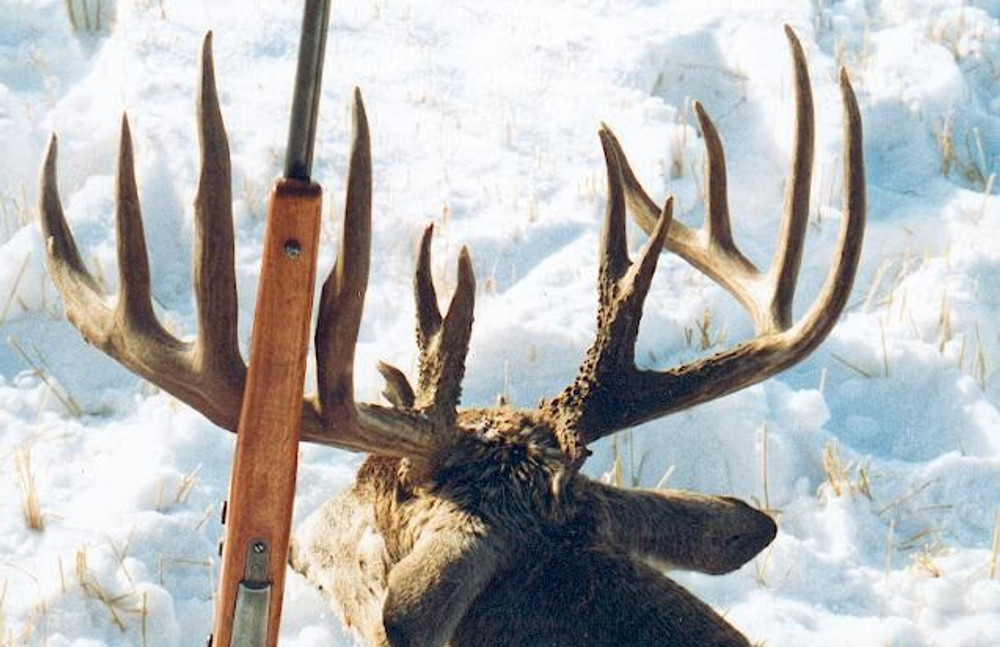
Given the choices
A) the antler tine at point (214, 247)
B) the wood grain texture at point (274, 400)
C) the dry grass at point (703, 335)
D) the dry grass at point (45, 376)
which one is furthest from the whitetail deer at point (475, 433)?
the dry grass at point (703, 335)

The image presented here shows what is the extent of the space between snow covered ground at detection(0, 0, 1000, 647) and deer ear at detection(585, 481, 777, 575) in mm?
807

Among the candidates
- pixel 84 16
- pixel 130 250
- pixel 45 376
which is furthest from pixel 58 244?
pixel 84 16

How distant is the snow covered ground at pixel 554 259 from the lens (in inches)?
206

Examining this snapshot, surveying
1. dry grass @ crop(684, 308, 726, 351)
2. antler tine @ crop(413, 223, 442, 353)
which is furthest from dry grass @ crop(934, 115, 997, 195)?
antler tine @ crop(413, 223, 442, 353)

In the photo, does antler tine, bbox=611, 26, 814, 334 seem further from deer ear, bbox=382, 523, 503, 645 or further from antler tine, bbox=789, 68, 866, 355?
deer ear, bbox=382, 523, 503, 645

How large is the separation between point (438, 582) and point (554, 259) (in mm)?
3214

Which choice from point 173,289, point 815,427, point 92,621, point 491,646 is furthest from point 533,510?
point 173,289

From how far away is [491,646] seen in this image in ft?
12.8

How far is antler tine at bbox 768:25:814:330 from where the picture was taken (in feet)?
15.3

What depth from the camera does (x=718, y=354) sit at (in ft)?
14.9

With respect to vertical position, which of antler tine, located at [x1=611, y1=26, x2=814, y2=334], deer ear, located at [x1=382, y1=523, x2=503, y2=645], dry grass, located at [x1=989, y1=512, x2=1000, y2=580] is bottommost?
dry grass, located at [x1=989, y1=512, x2=1000, y2=580]

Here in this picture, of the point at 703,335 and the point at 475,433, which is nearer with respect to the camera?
the point at 475,433

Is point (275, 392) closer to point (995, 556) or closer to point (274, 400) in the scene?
point (274, 400)

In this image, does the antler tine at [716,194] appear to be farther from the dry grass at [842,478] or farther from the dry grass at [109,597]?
the dry grass at [109,597]
